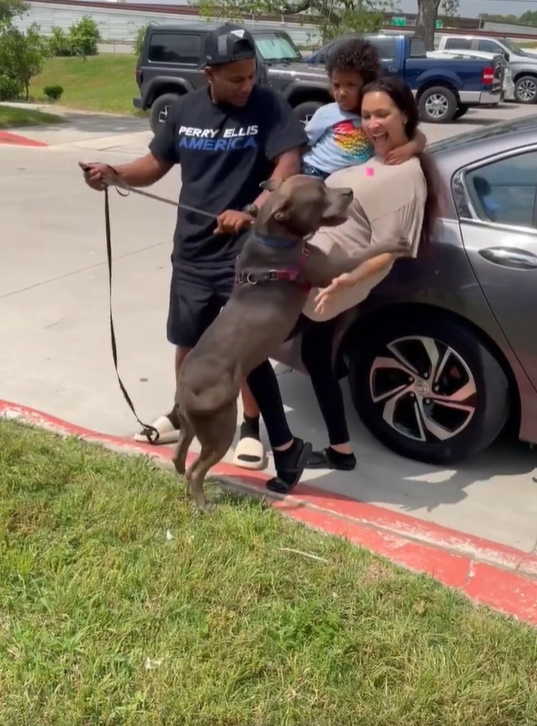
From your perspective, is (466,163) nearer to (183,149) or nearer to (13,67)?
(183,149)

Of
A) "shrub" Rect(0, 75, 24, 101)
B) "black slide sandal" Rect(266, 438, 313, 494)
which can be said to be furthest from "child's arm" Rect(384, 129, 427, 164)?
"shrub" Rect(0, 75, 24, 101)

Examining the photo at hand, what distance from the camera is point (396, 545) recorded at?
3.30 m

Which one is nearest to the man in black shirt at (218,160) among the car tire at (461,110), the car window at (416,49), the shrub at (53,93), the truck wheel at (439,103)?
the truck wheel at (439,103)

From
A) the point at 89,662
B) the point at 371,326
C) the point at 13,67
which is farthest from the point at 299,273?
the point at 13,67

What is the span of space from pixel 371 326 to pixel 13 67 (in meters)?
22.1

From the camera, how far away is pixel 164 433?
13.8ft

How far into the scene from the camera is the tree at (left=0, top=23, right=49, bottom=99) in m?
22.7

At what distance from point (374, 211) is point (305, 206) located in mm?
551

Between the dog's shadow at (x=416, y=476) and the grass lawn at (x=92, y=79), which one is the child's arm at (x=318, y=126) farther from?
the grass lawn at (x=92, y=79)

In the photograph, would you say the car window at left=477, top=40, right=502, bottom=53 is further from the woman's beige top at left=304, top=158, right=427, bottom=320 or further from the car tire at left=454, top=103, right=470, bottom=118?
the woman's beige top at left=304, top=158, right=427, bottom=320

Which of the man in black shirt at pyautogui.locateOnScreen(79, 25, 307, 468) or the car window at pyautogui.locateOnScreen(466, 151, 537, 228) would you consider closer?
the man in black shirt at pyautogui.locateOnScreen(79, 25, 307, 468)

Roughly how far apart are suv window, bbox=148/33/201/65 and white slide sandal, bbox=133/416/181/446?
1330cm

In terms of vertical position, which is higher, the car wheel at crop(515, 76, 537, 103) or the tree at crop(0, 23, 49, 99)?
the tree at crop(0, 23, 49, 99)

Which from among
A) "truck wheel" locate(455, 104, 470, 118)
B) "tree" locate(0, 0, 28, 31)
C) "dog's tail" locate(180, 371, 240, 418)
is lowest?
"truck wheel" locate(455, 104, 470, 118)
